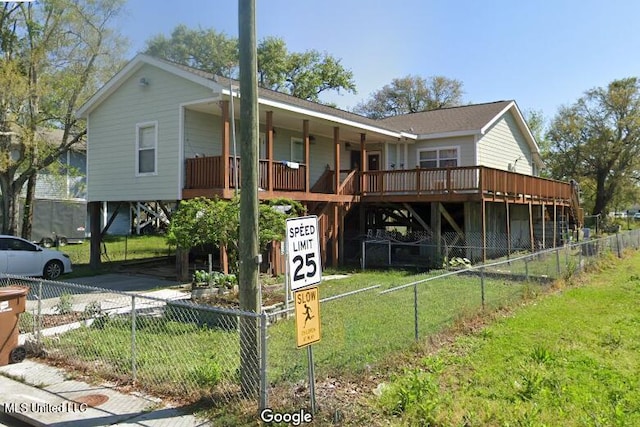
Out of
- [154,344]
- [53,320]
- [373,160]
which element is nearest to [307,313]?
[154,344]

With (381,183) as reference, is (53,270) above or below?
below

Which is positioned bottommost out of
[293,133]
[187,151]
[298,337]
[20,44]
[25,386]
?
[25,386]

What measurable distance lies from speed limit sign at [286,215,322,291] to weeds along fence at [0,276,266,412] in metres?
0.53

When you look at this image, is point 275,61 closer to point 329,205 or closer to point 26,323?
point 329,205

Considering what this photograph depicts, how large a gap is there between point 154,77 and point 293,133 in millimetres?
5490

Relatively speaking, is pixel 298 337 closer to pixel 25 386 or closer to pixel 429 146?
pixel 25 386

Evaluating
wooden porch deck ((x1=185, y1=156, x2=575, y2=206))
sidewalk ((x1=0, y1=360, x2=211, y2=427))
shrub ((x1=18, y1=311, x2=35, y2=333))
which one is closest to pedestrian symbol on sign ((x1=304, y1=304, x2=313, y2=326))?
sidewalk ((x1=0, y1=360, x2=211, y2=427))

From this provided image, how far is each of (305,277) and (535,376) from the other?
2849 millimetres

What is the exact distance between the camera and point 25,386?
5.62m

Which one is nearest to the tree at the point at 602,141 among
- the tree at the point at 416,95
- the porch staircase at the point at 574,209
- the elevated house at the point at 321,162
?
the tree at the point at 416,95

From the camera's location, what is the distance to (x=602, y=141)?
Answer: 137 feet

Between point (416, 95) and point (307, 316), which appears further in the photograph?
point (416, 95)

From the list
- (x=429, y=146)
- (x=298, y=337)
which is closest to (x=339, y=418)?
(x=298, y=337)

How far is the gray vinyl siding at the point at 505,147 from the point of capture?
21234 millimetres
